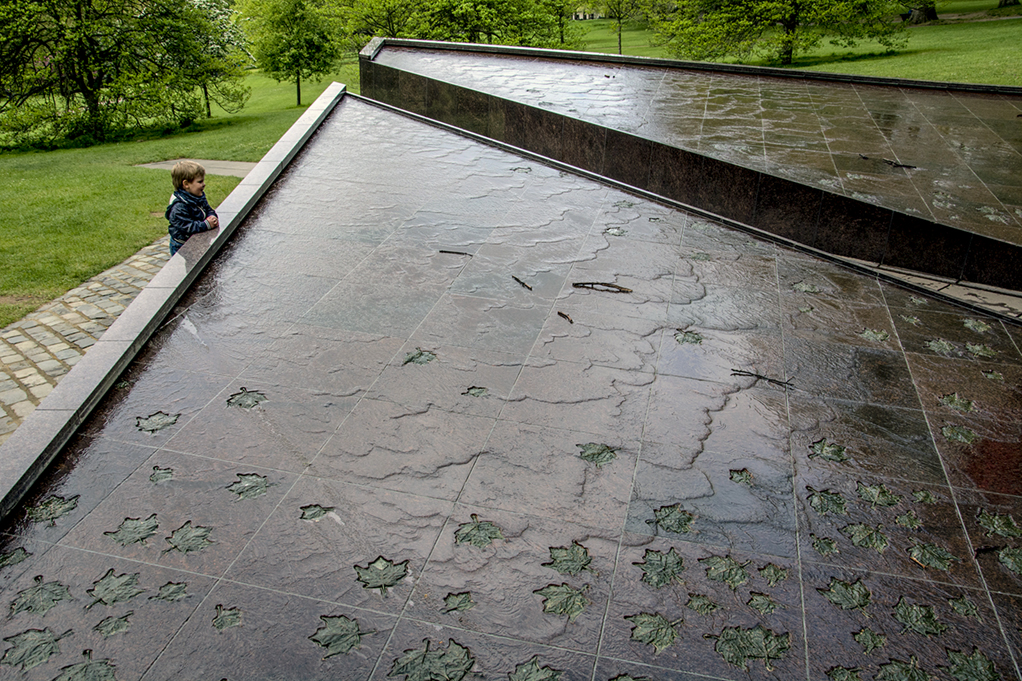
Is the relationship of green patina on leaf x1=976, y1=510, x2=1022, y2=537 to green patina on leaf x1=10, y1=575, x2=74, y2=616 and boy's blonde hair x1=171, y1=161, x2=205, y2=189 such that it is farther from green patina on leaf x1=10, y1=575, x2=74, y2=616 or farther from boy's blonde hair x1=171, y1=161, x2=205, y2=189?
boy's blonde hair x1=171, y1=161, x2=205, y2=189

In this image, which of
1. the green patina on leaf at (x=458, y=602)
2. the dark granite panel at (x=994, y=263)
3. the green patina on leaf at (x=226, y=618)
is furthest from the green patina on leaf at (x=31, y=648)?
the dark granite panel at (x=994, y=263)

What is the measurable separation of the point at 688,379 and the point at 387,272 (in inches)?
110

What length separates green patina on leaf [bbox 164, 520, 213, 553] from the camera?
3338mm

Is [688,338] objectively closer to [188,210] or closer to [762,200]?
[762,200]

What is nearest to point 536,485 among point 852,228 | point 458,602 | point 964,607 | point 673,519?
point 673,519

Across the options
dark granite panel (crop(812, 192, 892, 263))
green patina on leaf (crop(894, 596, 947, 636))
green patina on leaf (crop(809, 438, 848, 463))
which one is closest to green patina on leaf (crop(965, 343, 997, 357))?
dark granite panel (crop(812, 192, 892, 263))

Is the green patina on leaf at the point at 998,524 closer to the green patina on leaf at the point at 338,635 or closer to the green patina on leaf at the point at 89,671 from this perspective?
the green patina on leaf at the point at 338,635

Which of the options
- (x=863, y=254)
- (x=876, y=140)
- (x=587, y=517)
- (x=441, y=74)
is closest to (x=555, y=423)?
(x=587, y=517)

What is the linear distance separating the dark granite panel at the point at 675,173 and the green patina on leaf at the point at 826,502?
14.4ft

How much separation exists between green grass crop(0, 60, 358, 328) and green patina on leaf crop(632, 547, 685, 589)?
6659mm

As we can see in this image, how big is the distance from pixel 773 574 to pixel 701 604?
412mm

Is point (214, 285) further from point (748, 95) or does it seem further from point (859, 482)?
point (748, 95)

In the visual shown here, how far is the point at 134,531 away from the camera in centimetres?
344

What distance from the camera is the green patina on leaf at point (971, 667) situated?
9.00 feet
